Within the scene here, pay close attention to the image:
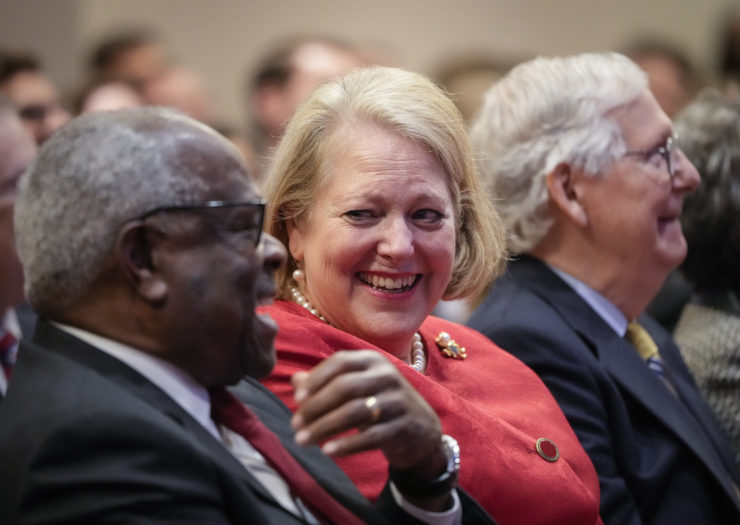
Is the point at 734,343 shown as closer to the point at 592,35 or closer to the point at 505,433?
the point at 505,433

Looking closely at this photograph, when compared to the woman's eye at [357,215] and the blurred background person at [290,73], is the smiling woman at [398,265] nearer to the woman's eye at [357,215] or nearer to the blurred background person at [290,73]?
the woman's eye at [357,215]

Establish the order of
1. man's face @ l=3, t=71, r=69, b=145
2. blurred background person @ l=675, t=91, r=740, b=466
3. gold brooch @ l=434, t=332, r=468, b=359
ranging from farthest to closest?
man's face @ l=3, t=71, r=69, b=145
blurred background person @ l=675, t=91, r=740, b=466
gold brooch @ l=434, t=332, r=468, b=359

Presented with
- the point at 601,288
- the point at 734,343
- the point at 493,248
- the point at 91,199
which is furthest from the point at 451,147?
the point at 734,343

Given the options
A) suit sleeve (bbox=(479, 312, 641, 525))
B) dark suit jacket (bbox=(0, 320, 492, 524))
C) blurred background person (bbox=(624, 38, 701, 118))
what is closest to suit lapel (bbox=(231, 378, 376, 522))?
dark suit jacket (bbox=(0, 320, 492, 524))

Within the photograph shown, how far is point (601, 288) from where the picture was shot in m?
2.89

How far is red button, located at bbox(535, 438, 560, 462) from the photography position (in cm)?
221

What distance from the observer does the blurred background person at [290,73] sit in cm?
512

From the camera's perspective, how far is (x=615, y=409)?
102 inches

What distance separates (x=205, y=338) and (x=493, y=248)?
42.9 inches

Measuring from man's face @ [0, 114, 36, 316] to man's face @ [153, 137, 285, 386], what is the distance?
1.21m

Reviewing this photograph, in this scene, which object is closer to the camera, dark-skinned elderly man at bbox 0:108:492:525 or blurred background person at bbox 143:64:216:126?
dark-skinned elderly man at bbox 0:108:492:525

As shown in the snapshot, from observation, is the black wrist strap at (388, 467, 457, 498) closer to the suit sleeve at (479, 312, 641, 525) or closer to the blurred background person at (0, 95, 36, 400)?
the suit sleeve at (479, 312, 641, 525)

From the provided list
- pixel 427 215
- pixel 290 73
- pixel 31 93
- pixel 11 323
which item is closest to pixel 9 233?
pixel 11 323

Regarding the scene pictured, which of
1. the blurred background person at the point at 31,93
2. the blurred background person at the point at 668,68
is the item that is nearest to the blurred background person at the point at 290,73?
the blurred background person at the point at 31,93
